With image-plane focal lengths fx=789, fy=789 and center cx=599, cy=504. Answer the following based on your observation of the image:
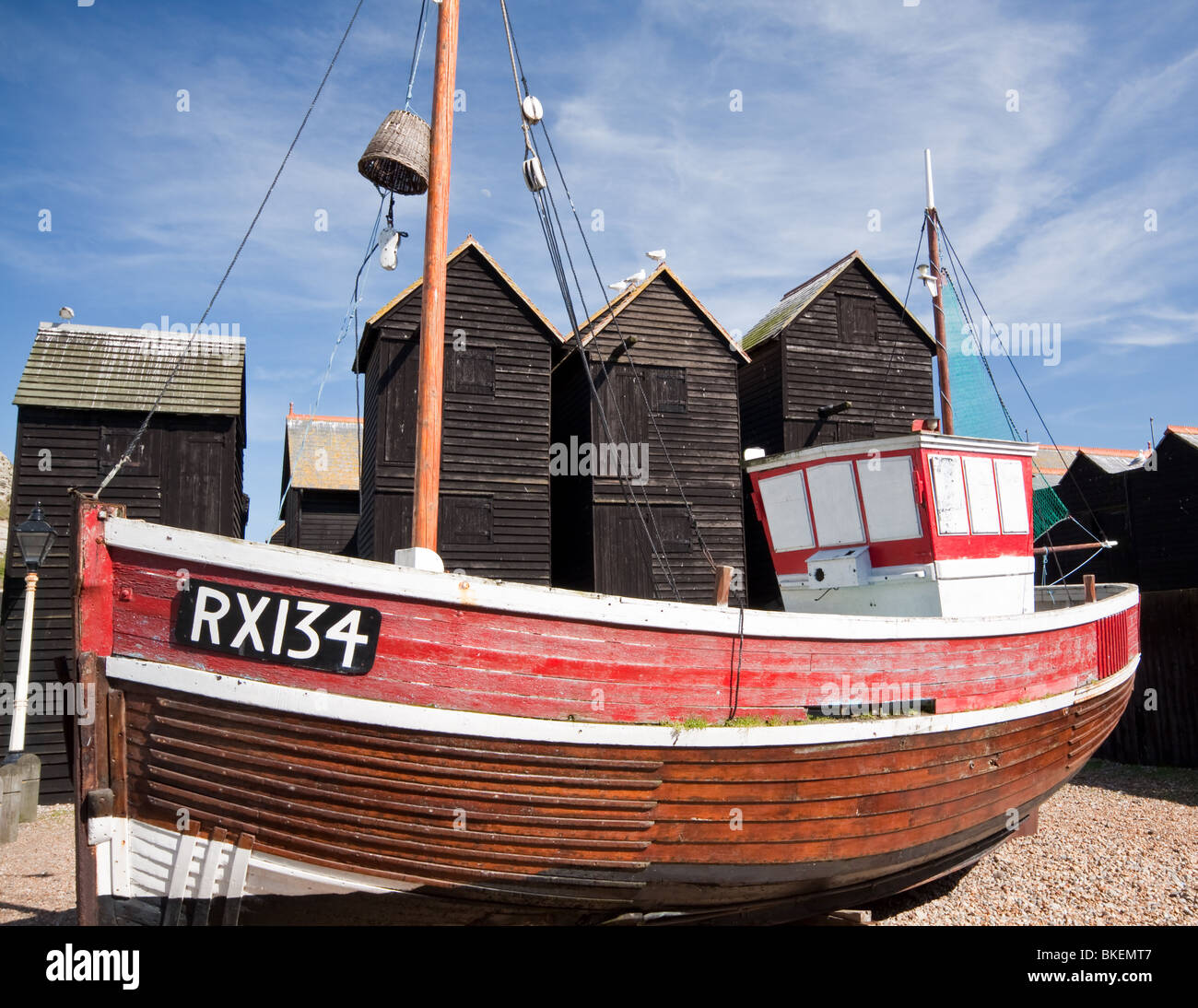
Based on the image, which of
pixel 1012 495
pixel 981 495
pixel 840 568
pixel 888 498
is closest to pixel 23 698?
pixel 840 568

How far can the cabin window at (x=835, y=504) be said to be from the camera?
8.11m

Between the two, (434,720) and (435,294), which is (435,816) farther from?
(435,294)

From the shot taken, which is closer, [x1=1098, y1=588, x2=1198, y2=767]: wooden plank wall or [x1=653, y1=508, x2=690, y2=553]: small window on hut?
[x1=1098, y1=588, x2=1198, y2=767]: wooden plank wall

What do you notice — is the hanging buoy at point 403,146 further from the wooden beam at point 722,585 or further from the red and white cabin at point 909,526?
the red and white cabin at point 909,526

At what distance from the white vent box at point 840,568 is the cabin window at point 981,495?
1.16 m

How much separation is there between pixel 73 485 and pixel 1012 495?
50.9ft

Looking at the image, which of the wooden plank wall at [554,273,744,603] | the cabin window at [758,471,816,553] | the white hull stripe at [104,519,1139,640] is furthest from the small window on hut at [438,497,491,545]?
the white hull stripe at [104,519,1139,640]

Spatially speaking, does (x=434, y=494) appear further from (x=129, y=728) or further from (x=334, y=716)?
(x=129, y=728)

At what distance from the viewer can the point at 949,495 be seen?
25.8ft

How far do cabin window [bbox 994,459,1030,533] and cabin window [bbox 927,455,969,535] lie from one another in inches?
26.3

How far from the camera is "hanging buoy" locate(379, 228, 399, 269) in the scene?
7.09m

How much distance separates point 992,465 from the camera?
327 inches

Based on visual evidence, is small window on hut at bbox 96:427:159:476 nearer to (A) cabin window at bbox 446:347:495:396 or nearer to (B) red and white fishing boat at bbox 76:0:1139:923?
(A) cabin window at bbox 446:347:495:396

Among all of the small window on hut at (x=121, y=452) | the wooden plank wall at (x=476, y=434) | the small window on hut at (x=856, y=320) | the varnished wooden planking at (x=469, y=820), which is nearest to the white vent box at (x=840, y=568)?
the varnished wooden planking at (x=469, y=820)
